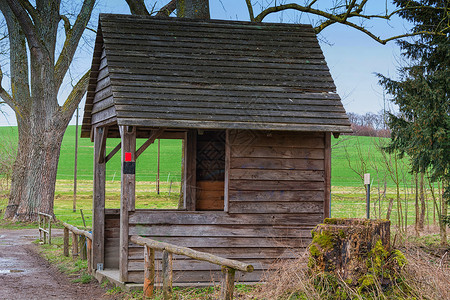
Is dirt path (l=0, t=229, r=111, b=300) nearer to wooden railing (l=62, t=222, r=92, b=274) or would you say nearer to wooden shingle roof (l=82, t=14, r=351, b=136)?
wooden railing (l=62, t=222, r=92, b=274)

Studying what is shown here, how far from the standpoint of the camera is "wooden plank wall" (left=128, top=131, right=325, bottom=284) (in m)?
9.48

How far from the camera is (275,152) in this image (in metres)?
9.93

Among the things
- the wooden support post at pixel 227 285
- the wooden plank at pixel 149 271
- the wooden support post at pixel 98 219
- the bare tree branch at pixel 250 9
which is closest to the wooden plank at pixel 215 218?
the wooden plank at pixel 149 271

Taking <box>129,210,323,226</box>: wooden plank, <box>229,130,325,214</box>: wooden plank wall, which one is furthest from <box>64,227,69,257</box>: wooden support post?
<box>229,130,325,214</box>: wooden plank wall

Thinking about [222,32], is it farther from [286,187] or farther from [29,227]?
[29,227]

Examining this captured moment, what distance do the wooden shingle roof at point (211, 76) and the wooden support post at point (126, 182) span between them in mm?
367

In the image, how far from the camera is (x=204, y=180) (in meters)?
12.1

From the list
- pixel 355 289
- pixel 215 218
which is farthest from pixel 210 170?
pixel 355 289

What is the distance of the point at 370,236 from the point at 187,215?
400cm

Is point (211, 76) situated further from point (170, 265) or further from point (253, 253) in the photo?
point (170, 265)

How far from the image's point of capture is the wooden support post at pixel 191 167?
38.8 feet

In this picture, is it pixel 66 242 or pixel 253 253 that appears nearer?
pixel 253 253

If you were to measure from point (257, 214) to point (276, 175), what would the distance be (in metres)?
0.75

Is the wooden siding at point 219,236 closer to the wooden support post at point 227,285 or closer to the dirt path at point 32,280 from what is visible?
the dirt path at point 32,280
